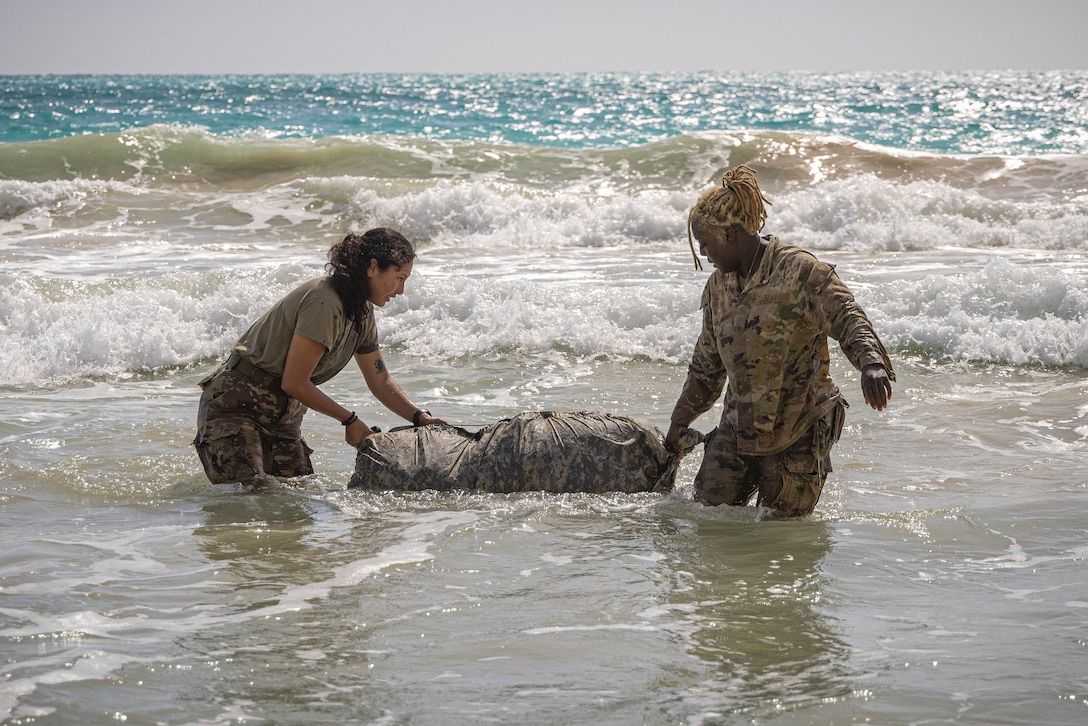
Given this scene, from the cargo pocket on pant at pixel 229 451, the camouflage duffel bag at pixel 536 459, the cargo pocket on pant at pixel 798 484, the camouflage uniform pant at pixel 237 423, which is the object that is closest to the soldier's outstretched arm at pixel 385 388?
the camouflage duffel bag at pixel 536 459

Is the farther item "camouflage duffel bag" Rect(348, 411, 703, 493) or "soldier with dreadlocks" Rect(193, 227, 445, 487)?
"camouflage duffel bag" Rect(348, 411, 703, 493)

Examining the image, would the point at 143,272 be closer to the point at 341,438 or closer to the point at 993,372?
the point at 341,438

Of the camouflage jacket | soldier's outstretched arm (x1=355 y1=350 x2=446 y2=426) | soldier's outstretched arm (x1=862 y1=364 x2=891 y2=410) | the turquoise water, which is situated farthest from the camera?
the turquoise water

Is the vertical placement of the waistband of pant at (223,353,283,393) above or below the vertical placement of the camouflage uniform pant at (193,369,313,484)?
above

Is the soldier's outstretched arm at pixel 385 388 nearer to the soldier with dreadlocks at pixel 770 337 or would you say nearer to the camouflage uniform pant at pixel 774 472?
the camouflage uniform pant at pixel 774 472

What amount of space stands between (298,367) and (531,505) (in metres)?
1.18

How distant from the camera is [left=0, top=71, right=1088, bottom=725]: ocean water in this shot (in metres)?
3.08

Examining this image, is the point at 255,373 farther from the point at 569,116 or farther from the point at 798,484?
the point at 569,116

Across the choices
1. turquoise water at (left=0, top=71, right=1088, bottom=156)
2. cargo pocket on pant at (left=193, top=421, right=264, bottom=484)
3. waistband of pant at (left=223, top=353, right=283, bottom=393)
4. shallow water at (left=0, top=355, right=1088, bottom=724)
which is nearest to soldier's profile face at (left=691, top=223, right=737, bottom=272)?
shallow water at (left=0, top=355, right=1088, bottom=724)

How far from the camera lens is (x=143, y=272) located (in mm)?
11445

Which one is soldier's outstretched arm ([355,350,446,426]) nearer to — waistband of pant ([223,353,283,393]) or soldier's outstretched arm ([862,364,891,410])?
waistband of pant ([223,353,283,393])

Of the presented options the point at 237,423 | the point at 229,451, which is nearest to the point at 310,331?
the point at 237,423

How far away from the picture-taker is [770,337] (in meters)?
4.05

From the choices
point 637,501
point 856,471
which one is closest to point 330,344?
point 637,501
